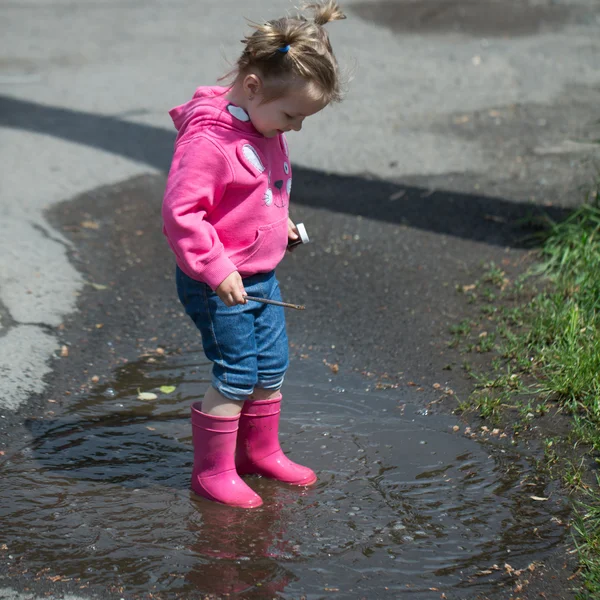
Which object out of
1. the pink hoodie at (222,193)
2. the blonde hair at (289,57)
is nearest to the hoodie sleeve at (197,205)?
the pink hoodie at (222,193)

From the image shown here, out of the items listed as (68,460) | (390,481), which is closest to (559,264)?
(390,481)

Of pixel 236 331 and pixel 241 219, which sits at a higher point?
pixel 241 219

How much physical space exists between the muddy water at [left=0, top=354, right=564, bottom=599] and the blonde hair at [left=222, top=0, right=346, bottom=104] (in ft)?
4.08

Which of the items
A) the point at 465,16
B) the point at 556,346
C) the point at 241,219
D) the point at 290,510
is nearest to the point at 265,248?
the point at 241,219

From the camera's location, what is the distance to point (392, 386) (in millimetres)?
3596

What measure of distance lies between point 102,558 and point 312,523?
2.04 ft

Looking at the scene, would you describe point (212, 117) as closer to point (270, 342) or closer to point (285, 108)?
point (285, 108)

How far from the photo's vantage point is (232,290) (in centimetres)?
248

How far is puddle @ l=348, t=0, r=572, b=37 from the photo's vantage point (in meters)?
9.36

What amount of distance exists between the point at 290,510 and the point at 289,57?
4.44 ft

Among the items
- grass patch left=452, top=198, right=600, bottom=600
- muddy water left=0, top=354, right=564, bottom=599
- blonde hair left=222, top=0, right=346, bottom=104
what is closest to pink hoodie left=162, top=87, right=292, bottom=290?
blonde hair left=222, top=0, right=346, bottom=104

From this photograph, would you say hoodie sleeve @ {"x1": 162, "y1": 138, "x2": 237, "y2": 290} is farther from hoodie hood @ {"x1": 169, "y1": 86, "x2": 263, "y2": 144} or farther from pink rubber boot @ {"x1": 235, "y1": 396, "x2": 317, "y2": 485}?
pink rubber boot @ {"x1": 235, "y1": 396, "x2": 317, "y2": 485}

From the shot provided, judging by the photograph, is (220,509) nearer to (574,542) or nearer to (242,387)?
(242,387)

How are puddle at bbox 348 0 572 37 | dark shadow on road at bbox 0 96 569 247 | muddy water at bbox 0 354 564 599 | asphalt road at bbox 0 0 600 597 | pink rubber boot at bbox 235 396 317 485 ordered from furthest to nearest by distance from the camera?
puddle at bbox 348 0 572 37
dark shadow on road at bbox 0 96 569 247
asphalt road at bbox 0 0 600 597
pink rubber boot at bbox 235 396 317 485
muddy water at bbox 0 354 564 599
